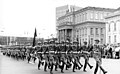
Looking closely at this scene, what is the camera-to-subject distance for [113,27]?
163ft

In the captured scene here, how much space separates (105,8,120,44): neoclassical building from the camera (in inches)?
1883

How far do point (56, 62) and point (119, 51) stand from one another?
50.3ft

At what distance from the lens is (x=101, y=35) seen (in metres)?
70.6

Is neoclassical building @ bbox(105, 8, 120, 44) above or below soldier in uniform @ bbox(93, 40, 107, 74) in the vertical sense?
above

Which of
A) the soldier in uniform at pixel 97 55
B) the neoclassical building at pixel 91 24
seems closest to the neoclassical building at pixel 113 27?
the neoclassical building at pixel 91 24

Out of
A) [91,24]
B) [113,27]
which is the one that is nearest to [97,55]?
[113,27]

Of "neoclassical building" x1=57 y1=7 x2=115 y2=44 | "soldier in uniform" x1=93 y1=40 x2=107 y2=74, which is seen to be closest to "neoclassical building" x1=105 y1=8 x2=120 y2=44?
"neoclassical building" x1=57 y1=7 x2=115 y2=44

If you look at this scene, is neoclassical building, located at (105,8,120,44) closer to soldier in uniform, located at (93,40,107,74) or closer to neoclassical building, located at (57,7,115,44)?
neoclassical building, located at (57,7,115,44)

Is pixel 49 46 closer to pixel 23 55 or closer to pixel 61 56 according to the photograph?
pixel 61 56

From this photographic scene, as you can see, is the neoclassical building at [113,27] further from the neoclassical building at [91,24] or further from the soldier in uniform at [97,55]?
the soldier in uniform at [97,55]

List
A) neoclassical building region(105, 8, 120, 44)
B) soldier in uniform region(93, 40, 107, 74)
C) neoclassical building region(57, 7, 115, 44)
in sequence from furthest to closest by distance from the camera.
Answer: neoclassical building region(57, 7, 115, 44), neoclassical building region(105, 8, 120, 44), soldier in uniform region(93, 40, 107, 74)

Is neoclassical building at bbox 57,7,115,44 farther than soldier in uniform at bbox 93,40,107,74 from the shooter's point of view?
Yes

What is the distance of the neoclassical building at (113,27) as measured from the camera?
47.8 metres

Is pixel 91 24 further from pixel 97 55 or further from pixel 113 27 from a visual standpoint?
pixel 97 55
